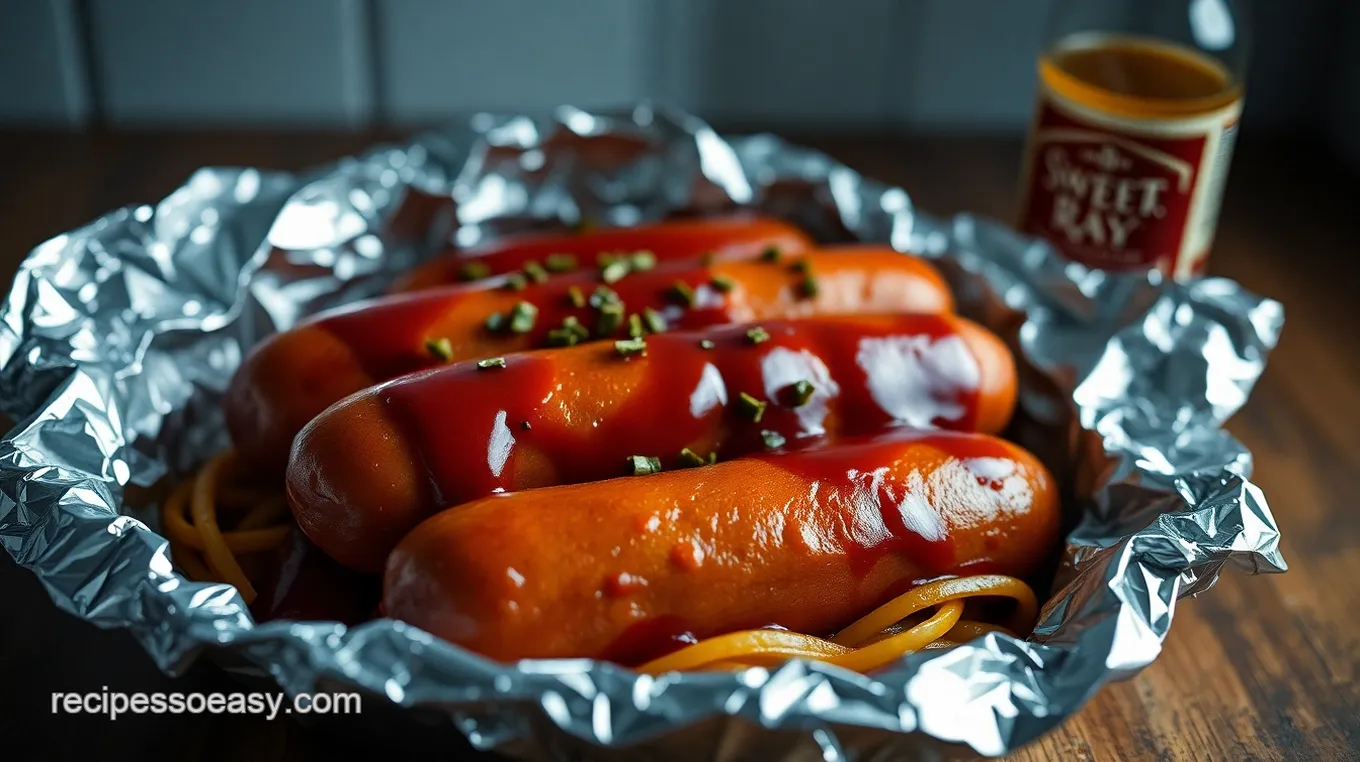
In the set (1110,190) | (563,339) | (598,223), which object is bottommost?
(598,223)

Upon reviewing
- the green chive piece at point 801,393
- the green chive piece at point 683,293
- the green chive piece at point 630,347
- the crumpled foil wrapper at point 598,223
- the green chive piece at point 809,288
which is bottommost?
the crumpled foil wrapper at point 598,223

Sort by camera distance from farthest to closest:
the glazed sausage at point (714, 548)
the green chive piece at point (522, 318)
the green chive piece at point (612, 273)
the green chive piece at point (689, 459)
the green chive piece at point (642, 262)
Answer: the green chive piece at point (642, 262) → the green chive piece at point (612, 273) → the green chive piece at point (522, 318) → the green chive piece at point (689, 459) → the glazed sausage at point (714, 548)

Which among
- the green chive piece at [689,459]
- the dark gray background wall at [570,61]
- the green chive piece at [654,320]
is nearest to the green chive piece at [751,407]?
the green chive piece at [689,459]

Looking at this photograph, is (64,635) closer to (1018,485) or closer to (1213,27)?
(1018,485)

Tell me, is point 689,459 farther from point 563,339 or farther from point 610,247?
point 610,247

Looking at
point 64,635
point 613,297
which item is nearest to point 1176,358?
point 613,297

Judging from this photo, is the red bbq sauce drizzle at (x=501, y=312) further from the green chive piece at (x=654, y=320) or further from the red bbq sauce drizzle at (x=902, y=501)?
the red bbq sauce drizzle at (x=902, y=501)

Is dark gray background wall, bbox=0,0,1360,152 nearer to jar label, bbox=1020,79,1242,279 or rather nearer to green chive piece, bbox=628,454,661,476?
jar label, bbox=1020,79,1242,279

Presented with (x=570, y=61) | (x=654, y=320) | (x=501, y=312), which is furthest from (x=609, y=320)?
(x=570, y=61)
